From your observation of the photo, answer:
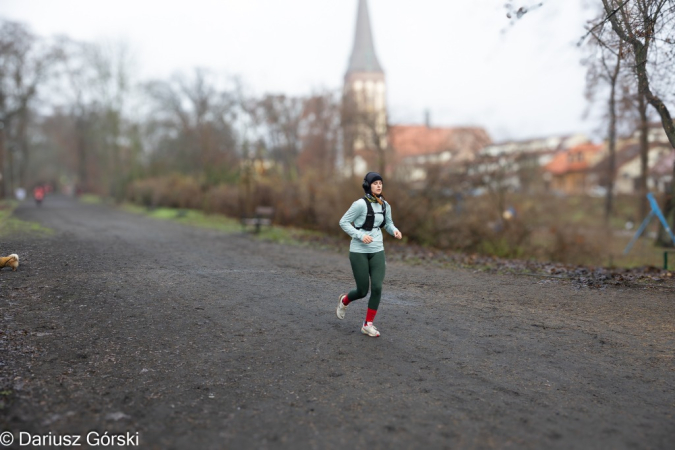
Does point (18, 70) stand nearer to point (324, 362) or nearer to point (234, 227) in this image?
point (234, 227)

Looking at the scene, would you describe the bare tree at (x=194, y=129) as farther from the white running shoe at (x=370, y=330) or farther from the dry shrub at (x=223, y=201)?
the white running shoe at (x=370, y=330)

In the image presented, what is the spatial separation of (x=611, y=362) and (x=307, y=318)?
3.60m

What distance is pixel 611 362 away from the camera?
585 centimetres

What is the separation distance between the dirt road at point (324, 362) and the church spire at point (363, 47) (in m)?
80.0

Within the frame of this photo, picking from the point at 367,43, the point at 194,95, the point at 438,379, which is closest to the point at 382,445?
the point at 438,379

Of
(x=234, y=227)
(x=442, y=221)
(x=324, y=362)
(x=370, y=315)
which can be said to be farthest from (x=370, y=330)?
(x=234, y=227)

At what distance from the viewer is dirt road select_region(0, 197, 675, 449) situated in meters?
4.24

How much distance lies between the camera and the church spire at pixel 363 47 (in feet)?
276

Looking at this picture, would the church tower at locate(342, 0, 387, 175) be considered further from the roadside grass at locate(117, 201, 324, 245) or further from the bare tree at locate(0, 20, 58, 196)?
the bare tree at locate(0, 20, 58, 196)

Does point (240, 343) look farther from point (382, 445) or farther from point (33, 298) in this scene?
point (33, 298)

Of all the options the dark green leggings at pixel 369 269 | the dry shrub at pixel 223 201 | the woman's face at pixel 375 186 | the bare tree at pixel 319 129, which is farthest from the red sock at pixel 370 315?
the bare tree at pixel 319 129

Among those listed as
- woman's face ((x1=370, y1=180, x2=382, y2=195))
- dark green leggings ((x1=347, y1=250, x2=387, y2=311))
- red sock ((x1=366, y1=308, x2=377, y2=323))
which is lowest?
red sock ((x1=366, y1=308, x2=377, y2=323))

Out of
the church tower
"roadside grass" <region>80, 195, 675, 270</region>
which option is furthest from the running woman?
the church tower

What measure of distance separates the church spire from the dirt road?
80.0 metres
